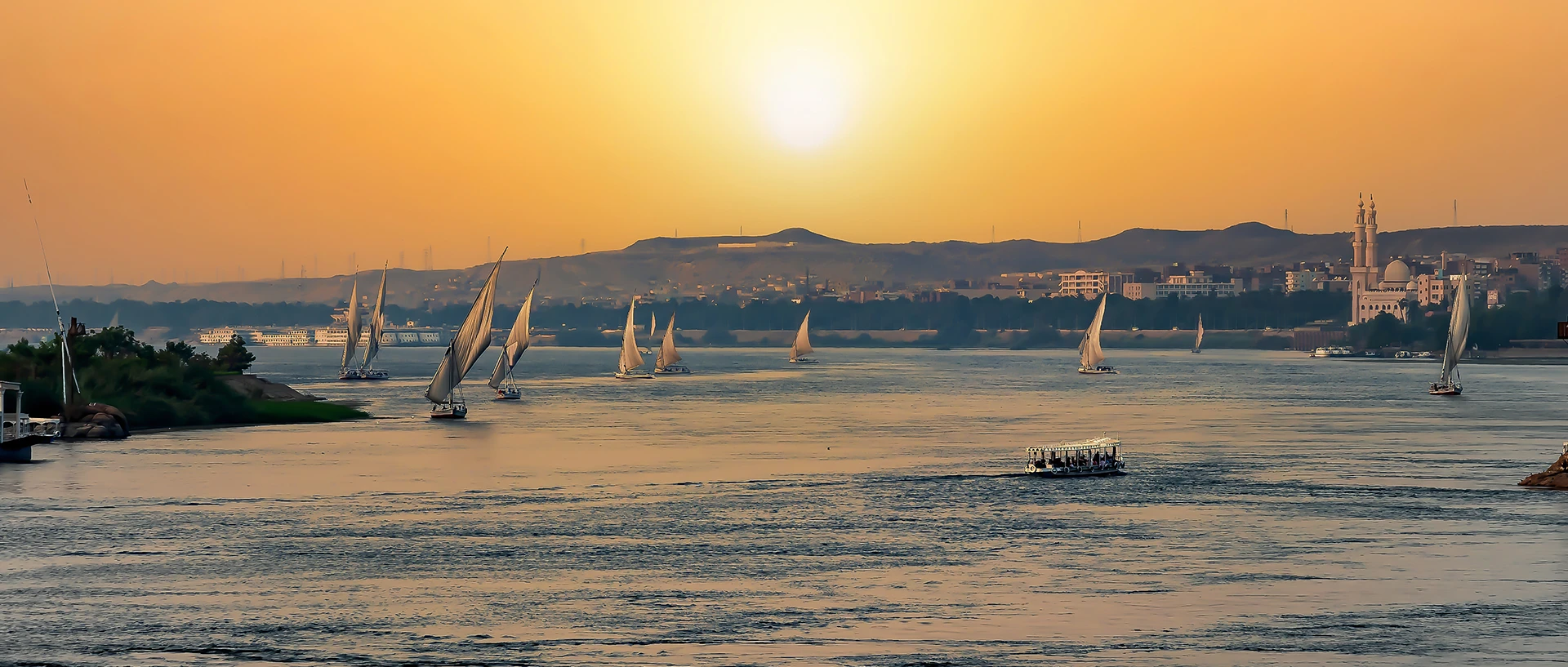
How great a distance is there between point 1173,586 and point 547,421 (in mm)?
81929

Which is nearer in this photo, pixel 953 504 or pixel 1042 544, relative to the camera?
pixel 1042 544

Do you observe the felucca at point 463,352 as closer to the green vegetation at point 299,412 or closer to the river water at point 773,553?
the green vegetation at point 299,412

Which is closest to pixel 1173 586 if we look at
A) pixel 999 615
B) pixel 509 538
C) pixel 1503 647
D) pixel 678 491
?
pixel 999 615

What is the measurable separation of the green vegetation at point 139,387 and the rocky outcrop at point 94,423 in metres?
1.60

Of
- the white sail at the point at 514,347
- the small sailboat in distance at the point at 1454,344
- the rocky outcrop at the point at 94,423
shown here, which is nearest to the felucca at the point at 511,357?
the white sail at the point at 514,347

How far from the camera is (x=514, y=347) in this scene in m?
156

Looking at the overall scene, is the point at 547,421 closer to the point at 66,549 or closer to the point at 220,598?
the point at 66,549

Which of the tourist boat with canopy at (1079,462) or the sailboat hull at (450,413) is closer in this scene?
the tourist boat with canopy at (1079,462)

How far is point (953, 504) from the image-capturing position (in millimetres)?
64125

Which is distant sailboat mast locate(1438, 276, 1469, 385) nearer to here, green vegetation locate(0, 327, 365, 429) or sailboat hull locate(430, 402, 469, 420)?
sailboat hull locate(430, 402, 469, 420)

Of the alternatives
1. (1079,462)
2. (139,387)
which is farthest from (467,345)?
(1079,462)

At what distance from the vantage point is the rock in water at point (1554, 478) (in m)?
68.8

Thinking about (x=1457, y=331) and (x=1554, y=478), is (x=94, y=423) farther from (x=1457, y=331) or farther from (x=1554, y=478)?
(x=1457, y=331)

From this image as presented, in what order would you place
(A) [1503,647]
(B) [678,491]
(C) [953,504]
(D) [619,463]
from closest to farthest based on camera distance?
(A) [1503,647] < (C) [953,504] < (B) [678,491] < (D) [619,463]
